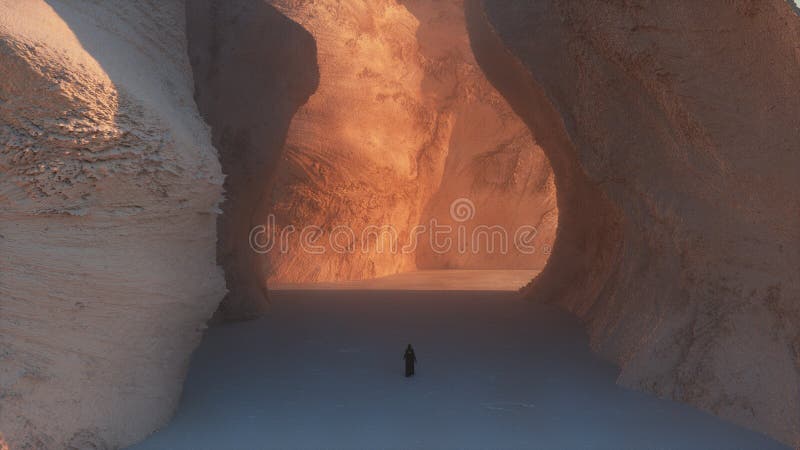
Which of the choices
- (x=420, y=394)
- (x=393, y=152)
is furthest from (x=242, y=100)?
(x=393, y=152)

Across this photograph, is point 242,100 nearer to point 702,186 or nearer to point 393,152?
point 702,186

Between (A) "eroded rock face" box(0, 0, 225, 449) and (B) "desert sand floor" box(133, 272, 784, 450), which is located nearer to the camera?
(A) "eroded rock face" box(0, 0, 225, 449)

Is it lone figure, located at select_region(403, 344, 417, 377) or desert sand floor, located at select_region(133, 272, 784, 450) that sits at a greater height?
lone figure, located at select_region(403, 344, 417, 377)

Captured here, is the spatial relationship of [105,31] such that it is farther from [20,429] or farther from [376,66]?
[376,66]

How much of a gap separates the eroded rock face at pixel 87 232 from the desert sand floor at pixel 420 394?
1.18 ft

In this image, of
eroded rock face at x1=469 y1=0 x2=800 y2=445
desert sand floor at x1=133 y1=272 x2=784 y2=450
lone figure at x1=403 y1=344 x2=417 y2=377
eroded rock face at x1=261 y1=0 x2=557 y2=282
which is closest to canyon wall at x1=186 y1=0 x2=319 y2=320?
desert sand floor at x1=133 y1=272 x2=784 y2=450

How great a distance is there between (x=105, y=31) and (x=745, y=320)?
3.52 metres

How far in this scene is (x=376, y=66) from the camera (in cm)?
1240

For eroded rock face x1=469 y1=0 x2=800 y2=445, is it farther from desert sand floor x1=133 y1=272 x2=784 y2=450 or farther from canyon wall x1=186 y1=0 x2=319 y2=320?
canyon wall x1=186 y1=0 x2=319 y2=320

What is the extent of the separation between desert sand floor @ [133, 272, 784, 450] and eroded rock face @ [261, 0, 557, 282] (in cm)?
444

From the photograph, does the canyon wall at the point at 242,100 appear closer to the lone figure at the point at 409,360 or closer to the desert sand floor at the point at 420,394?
the desert sand floor at the point at 420,394

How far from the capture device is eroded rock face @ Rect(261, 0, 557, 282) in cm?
1142

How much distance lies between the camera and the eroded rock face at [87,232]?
280cm

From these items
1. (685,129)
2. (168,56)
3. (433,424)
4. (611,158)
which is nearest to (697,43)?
(685,129)
